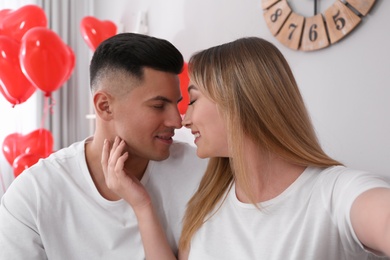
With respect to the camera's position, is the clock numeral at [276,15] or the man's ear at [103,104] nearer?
the man's ear at [103,104]

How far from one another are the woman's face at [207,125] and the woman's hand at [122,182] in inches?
10.2

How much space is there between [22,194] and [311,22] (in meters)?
1.34

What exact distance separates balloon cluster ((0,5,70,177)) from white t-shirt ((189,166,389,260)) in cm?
156

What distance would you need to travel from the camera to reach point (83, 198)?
142cm

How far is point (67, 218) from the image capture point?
1.41 meters

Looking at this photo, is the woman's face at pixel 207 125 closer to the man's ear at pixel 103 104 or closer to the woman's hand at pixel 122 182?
the woman's hand at pixel 122 182

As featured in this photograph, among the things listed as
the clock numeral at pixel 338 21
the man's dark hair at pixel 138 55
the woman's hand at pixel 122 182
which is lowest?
the woman's hand at pixel 122 182

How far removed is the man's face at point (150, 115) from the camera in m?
1.46

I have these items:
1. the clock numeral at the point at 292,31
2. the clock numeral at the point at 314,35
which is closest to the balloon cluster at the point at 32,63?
the clock numeral at the point at 292,31

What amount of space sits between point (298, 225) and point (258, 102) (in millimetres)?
326

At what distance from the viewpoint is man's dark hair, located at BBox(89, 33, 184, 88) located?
1478 millimetres

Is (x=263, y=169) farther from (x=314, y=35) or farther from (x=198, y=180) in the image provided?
(x=314, y=35)

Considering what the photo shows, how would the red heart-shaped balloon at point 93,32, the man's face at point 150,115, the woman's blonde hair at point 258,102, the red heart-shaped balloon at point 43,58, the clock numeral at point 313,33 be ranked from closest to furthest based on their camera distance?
the woman's blonde hair at point 258,102, the man's face at point 150,115, the clock numeral at point 313,33, the red heart-shaped balloon at point 43,58, the red heart-shaped balloon at point 93,32

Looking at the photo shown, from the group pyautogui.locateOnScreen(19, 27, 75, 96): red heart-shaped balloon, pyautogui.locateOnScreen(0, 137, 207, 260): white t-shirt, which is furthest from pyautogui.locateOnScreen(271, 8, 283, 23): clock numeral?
pyautogui.locateOnScreen(19, 27, 75, 96): red heart-shaped balloon
